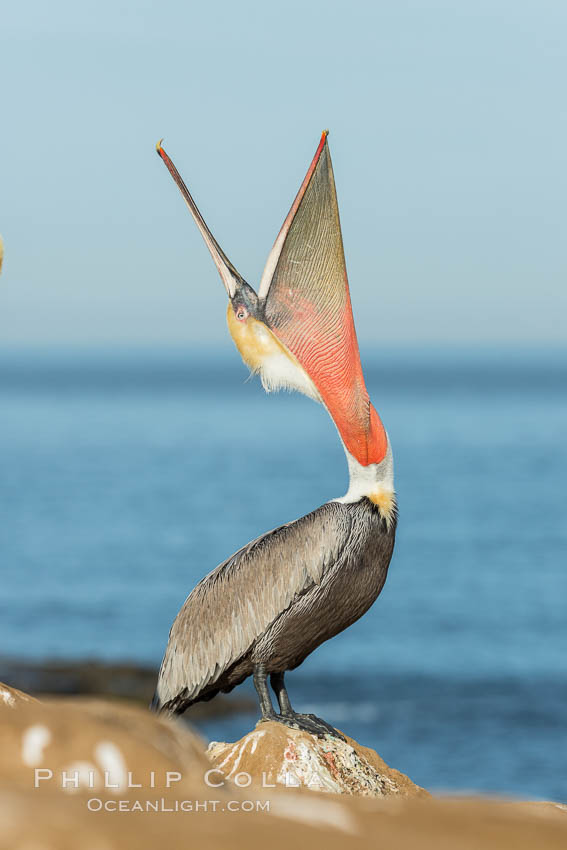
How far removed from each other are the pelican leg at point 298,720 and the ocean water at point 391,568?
2882 millimetres

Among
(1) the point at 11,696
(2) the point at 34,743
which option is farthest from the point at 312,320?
(2) the point at 34,743

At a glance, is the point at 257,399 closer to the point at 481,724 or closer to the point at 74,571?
the point at 74,571

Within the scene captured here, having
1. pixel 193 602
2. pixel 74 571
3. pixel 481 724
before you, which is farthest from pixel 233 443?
pixel 193 602

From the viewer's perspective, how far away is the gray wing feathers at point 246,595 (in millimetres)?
5961

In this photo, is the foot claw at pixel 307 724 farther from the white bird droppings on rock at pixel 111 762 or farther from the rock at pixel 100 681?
the rock at pixel 100 681

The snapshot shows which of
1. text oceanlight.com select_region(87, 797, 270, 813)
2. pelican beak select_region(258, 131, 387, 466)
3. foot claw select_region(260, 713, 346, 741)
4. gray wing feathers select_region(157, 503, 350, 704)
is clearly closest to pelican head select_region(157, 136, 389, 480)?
pelican beak select_region(258, 131, 387, 466)

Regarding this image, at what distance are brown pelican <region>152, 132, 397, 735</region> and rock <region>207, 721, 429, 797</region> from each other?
0.47 ft

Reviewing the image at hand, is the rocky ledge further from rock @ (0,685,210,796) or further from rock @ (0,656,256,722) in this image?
rock @ (0,656,256,722)

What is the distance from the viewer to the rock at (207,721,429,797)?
552cm

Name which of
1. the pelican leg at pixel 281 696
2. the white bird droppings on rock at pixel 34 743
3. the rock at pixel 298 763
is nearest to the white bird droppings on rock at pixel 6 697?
the rock at pixel 298 763

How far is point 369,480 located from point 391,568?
108ft

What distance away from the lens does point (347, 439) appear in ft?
20.0

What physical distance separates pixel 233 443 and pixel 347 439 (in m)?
73.1

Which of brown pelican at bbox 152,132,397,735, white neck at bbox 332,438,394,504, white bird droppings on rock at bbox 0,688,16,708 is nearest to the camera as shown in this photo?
white bird droppings on rock at bbox 0,688,16,708
